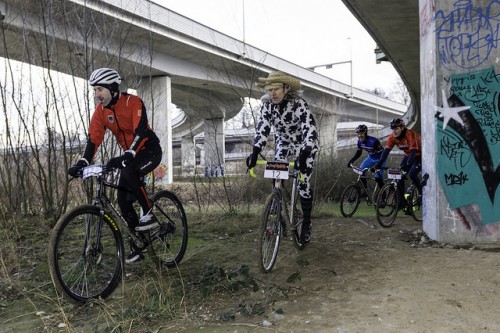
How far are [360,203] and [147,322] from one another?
23.7 ft

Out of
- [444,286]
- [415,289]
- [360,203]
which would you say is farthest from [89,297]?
[360,203]

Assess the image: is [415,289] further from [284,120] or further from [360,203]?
[360,203]

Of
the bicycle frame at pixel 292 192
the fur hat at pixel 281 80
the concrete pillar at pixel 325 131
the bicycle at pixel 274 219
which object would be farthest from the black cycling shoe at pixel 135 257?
the concrete pillar at pixel 325 131

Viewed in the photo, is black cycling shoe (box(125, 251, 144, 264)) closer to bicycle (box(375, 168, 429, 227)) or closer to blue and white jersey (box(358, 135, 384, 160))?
bicycle (box(375, 168, 429, 227))

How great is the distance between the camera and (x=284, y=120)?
4734 mm

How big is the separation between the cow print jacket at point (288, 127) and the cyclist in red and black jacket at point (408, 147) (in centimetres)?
415

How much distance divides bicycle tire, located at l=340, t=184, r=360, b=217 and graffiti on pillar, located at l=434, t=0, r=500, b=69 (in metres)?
4.63

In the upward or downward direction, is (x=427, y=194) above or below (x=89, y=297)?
above

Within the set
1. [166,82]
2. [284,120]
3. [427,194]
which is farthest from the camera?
[166,82]

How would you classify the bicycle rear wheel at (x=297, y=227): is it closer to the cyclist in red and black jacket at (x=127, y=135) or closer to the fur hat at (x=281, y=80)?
the fur hat at (x=281, y=80)

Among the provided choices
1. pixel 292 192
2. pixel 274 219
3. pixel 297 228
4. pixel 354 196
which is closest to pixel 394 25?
pixel 354 196

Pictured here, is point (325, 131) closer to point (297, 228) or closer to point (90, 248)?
point (297, 228)

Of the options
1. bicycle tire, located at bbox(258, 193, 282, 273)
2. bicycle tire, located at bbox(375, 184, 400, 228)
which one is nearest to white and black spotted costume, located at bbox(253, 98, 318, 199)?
bicycle tire, located at bbox(258, 193, 282, 273)

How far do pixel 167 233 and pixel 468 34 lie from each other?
398cm
